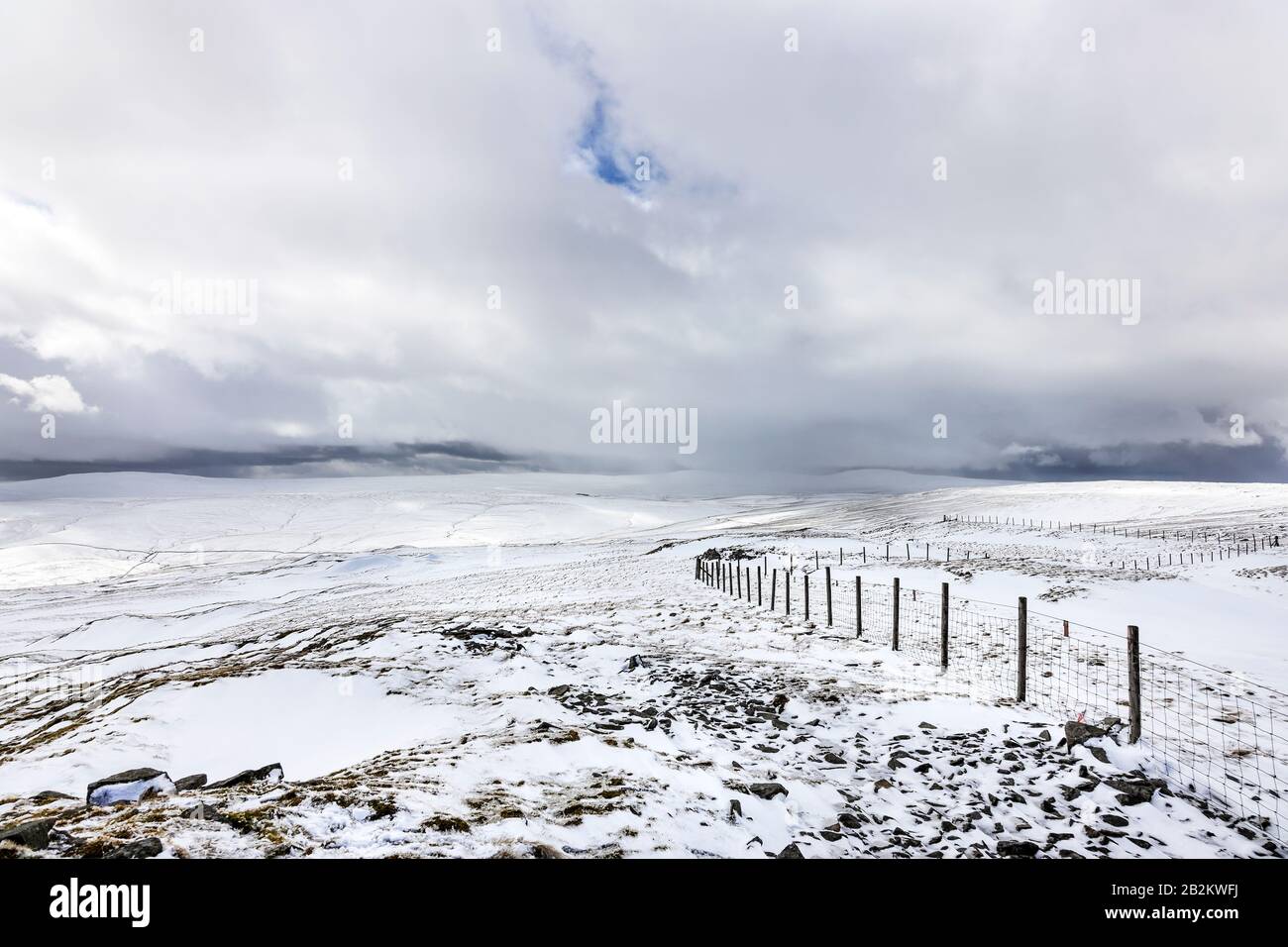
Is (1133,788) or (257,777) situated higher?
(1133,788)

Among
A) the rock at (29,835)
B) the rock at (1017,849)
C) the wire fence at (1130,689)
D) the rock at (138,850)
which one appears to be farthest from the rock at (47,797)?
the wire fence at (1130,689)

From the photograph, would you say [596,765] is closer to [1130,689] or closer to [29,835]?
[29,835]

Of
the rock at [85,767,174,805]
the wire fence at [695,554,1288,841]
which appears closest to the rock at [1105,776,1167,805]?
the wire fence at [695,554,1288,841]

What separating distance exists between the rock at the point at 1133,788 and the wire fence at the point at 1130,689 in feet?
1.57

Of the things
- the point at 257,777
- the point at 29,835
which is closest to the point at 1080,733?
the point at 257,777

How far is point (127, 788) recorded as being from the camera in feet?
24.3

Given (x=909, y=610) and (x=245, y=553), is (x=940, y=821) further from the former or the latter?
(x=245, y=553)

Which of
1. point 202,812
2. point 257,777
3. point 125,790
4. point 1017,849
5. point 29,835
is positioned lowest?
point 257,777

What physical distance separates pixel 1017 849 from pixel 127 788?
1132 cm

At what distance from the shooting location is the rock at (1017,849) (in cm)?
634

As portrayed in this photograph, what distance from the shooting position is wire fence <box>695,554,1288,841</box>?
7.98 meters

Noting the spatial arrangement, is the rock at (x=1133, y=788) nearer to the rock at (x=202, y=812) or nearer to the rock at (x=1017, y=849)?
the rock at (x=1017, y=849)
